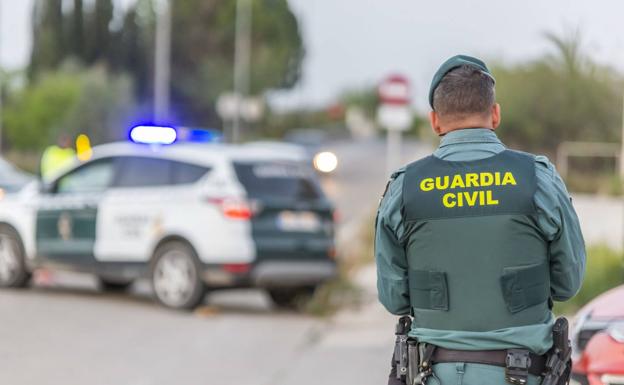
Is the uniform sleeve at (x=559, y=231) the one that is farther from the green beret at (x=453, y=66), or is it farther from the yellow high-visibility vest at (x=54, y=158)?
the yellow high-visibility vest at (x=54, y=158)

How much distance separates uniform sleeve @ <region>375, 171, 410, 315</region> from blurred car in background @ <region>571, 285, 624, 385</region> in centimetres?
237

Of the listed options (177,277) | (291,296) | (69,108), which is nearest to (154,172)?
(177,277)

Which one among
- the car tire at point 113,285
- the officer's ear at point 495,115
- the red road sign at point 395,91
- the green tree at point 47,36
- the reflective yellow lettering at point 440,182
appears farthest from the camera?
the green tree at point 47,36

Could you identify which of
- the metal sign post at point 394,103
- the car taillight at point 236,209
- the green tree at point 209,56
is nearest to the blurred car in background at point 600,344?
the car taillight at point 236,209

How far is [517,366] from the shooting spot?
11.8 feet

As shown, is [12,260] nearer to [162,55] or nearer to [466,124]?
[466,124]

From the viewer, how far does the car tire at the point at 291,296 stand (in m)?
12.6

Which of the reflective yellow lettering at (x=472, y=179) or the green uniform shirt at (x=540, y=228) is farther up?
the reflective yellow lettering at (x=472, y=179)

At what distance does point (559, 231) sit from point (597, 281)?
333 inches

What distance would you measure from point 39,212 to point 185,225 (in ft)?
7.28

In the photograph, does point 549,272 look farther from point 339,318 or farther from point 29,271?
point 29,271

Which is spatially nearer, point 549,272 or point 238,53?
point 549,272

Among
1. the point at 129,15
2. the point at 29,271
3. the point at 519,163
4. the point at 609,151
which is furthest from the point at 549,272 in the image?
the point at 129,15

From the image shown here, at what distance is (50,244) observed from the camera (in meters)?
13.0
